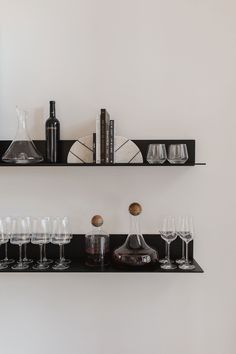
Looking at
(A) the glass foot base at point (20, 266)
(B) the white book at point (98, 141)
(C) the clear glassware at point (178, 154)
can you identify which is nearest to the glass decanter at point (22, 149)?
(B) the white book at point (98, 141)

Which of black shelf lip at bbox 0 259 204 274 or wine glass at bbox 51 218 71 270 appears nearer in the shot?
black shelf lip at bbox 0 259 204 274

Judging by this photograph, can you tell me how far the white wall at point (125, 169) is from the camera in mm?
1974

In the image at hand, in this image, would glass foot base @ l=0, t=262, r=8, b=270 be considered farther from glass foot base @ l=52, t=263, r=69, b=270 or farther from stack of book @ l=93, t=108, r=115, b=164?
stack of book @ l=93, t=108, r=115, b=164

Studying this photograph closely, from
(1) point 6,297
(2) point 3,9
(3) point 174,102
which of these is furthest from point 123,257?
(2) point 3,9

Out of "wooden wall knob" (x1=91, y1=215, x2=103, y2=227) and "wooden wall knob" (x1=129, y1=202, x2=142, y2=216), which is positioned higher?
"wooden wall knob" (x1=129, y1=202, x2=142, y2=216)

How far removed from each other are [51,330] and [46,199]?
69 centimetres

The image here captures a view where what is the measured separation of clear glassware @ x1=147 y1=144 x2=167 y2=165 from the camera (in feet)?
6.03

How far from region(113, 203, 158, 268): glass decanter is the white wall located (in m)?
0.15

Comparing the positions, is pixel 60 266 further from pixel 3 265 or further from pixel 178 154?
pixel 178 154

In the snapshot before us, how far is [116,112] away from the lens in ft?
6.50

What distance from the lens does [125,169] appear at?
1993mm

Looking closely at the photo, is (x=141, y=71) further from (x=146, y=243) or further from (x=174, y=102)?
(x=146, y=243)

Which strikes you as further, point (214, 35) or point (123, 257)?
point (214, 35)

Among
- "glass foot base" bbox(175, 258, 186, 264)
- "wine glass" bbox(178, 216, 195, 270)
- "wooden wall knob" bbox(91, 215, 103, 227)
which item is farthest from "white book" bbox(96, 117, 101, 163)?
"glass foot base" bbox(175, 258, 186, 264)
